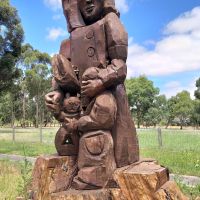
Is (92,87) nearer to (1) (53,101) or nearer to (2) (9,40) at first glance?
(1) (53,101)

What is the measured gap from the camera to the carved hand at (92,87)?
3652mm

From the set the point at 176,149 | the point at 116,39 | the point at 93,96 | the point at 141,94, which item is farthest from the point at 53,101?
the point at 141,94

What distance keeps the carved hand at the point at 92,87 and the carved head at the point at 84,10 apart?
814mm

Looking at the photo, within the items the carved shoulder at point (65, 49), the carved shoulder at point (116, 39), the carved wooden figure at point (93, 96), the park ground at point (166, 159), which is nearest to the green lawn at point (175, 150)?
the park ground at point (166, 159)

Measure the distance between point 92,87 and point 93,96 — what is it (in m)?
0.13

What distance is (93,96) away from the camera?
3.75m

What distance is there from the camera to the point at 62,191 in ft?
12.2

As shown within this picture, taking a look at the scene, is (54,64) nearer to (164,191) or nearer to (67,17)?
(67,17)

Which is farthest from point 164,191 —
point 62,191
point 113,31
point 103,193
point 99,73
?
point 113,31

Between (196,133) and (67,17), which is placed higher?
(67,17)

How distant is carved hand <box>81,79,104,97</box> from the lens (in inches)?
144

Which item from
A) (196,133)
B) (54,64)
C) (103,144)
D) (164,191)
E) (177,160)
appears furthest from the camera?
(196,133)

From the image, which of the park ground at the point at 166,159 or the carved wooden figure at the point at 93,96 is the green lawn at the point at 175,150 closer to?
the park ground at the point at 166,159

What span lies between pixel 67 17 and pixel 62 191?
1975 mm
